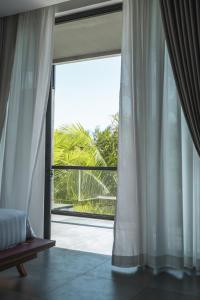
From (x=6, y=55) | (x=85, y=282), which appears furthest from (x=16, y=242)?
(x=6, y=55)

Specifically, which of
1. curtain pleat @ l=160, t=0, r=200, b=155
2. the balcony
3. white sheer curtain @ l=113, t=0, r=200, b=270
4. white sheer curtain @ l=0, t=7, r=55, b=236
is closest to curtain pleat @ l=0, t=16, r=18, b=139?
white sheer curtain @ l=0, t=7, r=55, b=236

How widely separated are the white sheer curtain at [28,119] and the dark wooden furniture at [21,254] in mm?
999

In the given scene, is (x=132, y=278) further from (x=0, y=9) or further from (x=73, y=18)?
(x=0, y=9)

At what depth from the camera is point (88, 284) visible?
2795 mm

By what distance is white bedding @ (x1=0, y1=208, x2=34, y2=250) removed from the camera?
2.72 metres

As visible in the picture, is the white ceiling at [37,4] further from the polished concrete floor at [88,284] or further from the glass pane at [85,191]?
the polished concrete floor at [88,284]

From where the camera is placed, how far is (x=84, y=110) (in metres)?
5.96

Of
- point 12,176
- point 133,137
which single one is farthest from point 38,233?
point 133,137

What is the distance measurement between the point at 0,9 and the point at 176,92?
2396mm

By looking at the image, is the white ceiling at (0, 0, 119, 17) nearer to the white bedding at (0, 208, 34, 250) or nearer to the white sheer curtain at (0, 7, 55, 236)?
the white sheer curtain at (0, 7, 55, 236)

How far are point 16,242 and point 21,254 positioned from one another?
0.53 ft

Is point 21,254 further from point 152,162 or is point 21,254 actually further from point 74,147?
point 74,147

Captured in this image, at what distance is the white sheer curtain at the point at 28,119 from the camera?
398cm

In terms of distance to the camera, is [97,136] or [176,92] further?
[97,136]
